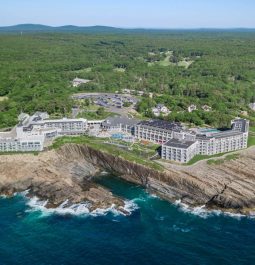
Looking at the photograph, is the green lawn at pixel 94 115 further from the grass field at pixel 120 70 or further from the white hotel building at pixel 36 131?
the grass field at pixel 120 70

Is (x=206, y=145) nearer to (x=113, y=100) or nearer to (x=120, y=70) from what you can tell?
(x=113, y=100)

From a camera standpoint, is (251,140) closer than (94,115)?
Yes

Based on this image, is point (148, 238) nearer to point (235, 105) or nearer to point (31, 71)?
point (235, 105)

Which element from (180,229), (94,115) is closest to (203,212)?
(180,229)

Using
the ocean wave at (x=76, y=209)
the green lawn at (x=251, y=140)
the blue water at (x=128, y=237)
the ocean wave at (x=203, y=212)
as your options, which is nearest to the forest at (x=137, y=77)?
the green lawn at (x=251, y=140)

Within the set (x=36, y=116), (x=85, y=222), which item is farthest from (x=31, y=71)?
(x=85, y=222)

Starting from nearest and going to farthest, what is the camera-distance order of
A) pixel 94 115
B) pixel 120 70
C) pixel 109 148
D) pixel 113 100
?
pixel 109 148 < pixel 94 115 < pixel 113 100 < pixel 120 70

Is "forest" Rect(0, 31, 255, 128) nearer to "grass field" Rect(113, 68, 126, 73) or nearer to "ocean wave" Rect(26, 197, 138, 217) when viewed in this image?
"grass field" Rect(113, 68, 126, 73)
